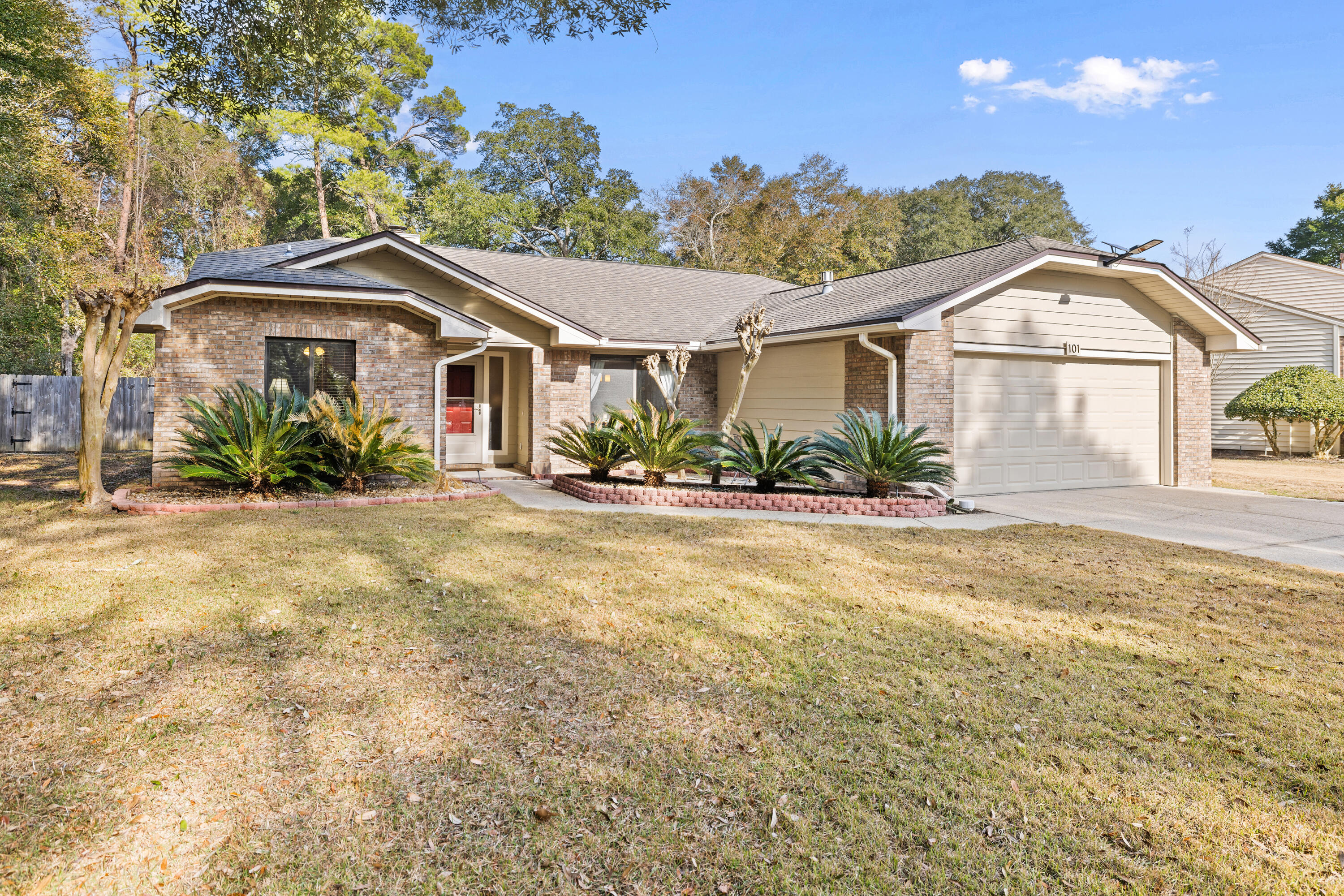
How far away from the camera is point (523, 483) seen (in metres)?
12.0

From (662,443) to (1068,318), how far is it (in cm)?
702

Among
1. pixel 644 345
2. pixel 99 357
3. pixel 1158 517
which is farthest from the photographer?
pixel 644 345

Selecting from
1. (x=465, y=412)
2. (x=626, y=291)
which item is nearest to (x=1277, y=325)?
(x=626, y=291)

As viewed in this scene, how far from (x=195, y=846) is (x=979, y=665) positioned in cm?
364

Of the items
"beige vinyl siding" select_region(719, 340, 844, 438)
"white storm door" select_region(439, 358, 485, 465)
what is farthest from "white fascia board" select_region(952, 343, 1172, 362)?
"white storm door" select_region(439, 358, 485, 465)

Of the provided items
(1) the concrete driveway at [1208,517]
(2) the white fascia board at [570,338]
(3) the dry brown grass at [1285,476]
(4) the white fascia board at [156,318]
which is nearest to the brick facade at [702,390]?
(2) the white fascia board at [570,338]

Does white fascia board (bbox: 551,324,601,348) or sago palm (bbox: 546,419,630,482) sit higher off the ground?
white fascia board (bbox: 551,324,601,348)

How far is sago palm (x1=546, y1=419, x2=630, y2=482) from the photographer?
35.3 feet

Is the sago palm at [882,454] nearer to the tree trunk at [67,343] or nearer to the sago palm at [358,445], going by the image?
the sago palm at [358,445]

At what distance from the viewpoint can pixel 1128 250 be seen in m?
11.2

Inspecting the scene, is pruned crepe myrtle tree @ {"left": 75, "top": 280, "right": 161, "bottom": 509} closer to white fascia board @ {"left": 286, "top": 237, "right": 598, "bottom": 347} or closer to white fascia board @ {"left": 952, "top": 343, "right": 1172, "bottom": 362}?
white fascia board @ {"left": 286, "top": 237, "right": 598, "bottom": 347}

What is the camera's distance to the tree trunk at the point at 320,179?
29828 millimetres

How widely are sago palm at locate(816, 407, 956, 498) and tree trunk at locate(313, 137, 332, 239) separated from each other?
27104mm

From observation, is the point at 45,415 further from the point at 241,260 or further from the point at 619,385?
the point at 619,385
